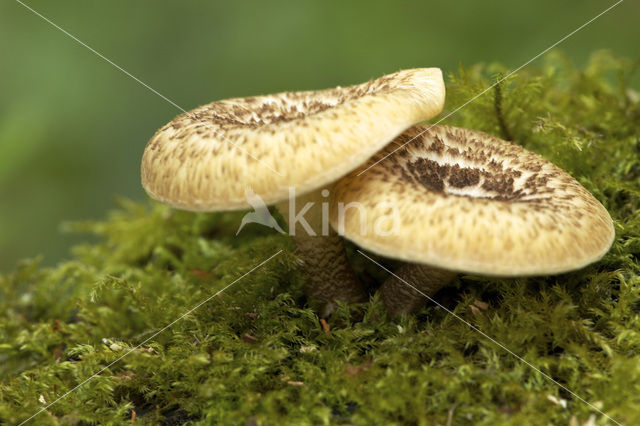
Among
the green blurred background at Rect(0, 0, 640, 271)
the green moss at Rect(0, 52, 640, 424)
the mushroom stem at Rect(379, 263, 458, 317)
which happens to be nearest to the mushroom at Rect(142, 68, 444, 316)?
the mushroom stem at Rect(379, 263, 458, 317)

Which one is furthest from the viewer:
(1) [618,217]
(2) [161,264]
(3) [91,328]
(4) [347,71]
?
(4) [347,71]

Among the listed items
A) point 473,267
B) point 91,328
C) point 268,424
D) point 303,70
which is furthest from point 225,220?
point 303,70

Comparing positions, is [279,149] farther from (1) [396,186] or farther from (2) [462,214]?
(2) [462,214]

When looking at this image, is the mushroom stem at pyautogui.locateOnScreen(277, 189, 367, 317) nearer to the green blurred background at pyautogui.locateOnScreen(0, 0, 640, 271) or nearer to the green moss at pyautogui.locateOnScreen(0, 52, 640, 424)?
the green moss at pyautogui.locateOnScreen(0, 52, 640, 424)

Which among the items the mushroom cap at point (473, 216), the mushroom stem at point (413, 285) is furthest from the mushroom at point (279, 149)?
the mushroom stem at point (413, 285)

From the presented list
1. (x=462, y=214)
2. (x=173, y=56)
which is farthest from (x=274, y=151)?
(x=173, y=56)

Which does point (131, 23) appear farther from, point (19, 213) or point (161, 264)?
point (161, 264)

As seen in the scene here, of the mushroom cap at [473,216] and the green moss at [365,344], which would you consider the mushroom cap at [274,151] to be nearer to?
the mushroom cap at [473,216]
